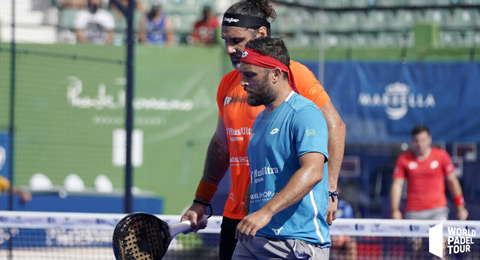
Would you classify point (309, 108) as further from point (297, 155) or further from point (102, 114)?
point (102, 114)

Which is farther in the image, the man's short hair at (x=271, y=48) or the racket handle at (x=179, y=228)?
the racket handle at (x=179, y=228)

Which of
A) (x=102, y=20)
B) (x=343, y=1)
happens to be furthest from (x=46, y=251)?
(x=343, y=1)

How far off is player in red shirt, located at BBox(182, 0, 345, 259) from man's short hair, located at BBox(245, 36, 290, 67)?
0.48 meters

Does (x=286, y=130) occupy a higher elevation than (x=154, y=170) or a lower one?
higher

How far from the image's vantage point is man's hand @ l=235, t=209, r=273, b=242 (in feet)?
12.4

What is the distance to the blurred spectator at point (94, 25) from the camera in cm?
A: 1349

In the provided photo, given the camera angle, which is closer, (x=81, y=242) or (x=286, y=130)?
(x=286, y=130)

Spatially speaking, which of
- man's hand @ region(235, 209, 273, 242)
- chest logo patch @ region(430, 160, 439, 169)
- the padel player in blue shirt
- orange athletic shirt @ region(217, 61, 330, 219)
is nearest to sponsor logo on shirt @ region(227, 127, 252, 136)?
orange athletic shirt @ region(217, 61, 330, 219)

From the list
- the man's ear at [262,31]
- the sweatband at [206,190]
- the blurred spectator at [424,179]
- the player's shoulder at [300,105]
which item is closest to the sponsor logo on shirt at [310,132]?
the player's shoulder at [300,105]

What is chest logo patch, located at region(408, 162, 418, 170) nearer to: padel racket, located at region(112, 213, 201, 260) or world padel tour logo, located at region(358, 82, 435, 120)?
world padel tour logo, located at region(358, 82, 435, 120)

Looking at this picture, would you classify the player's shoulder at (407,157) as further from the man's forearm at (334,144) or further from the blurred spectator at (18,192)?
the man's forearm at (334,144)

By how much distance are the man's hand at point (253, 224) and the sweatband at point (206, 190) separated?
121 cm

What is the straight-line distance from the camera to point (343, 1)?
15945 mm

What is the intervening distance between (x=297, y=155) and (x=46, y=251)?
6.74 metres
